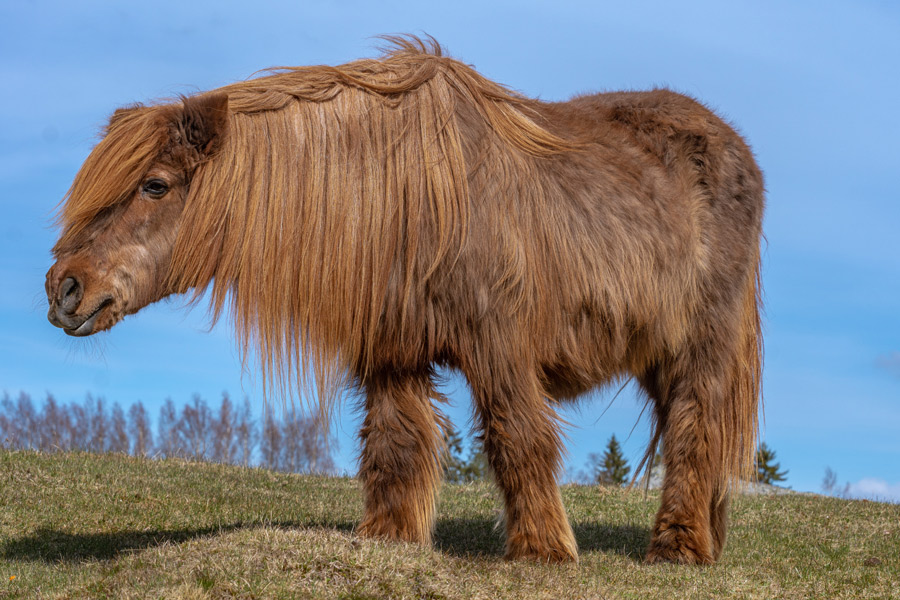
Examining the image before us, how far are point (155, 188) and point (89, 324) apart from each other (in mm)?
877

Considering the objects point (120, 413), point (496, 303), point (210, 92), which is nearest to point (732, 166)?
point (496, 303)

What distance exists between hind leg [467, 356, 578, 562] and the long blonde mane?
30.8 inches

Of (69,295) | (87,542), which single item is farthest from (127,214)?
(87,542)

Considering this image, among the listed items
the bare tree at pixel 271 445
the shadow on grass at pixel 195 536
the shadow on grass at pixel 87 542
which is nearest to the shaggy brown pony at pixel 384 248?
the shadow on grass at pixel 195 536

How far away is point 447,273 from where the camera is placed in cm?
517

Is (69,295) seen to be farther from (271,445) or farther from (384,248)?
(271,445)

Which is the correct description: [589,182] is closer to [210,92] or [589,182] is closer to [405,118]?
[405,118]

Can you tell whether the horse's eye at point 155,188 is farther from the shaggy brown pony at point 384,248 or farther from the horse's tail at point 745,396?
the horse's tail at point 745,396

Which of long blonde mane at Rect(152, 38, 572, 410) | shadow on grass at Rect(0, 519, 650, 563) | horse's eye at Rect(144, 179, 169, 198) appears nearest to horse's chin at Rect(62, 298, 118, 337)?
long blonde mane at Rect(152, 38, 572, 410)

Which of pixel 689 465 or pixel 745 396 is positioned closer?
pixel 689 465

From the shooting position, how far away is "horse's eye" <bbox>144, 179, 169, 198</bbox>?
516 cm

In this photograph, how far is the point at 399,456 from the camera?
5.37 meters

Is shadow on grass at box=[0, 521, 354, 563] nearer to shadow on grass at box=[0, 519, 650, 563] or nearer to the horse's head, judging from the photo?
shadow on grass at box=[0, 519, 650, 563]

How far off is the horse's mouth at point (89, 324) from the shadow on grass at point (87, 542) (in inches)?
87.0
